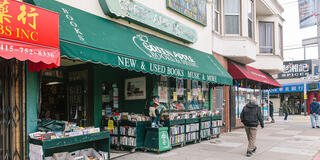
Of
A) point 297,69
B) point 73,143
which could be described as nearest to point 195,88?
point 73,143

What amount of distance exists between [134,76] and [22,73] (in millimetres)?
4716

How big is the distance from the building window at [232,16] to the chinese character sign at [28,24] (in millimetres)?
11166

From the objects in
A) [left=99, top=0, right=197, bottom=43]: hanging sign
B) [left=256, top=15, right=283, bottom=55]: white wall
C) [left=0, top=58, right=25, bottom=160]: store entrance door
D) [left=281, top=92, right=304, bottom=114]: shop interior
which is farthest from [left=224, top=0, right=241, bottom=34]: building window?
[left=281, top=92, right=304, bottom=114]: shop interior

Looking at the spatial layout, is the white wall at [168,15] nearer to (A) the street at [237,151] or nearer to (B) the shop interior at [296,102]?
(A) the street at [237,151]

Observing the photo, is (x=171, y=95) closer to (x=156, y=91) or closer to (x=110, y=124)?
(x=156, y=91)

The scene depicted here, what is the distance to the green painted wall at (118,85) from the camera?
9086 mm

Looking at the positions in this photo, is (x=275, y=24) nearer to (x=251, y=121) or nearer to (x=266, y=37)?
(x=266, y=37)

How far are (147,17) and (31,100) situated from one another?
4.72m

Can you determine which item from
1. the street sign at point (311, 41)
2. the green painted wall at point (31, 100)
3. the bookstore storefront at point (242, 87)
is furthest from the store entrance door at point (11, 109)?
the street sign at point (311, 41)

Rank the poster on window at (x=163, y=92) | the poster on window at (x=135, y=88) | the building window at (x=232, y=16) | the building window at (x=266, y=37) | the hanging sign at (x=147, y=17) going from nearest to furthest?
1. the hanging sign at (x=147, y=17)
2. the poster on window at (x=135, y=88)
3. the poster on window at (x=163, y=92)
4. the building window at (x=232, y=16)
5. the building window at (x=266, y=37)

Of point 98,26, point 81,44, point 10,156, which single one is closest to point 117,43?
point 98,26

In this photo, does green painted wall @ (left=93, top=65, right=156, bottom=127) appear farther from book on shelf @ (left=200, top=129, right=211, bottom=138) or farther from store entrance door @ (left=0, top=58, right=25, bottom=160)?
store entrance door @ (left=0, top=58, right=25, bottom=160)

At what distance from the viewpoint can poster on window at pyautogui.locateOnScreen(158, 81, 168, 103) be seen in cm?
976

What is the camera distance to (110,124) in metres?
8.87
